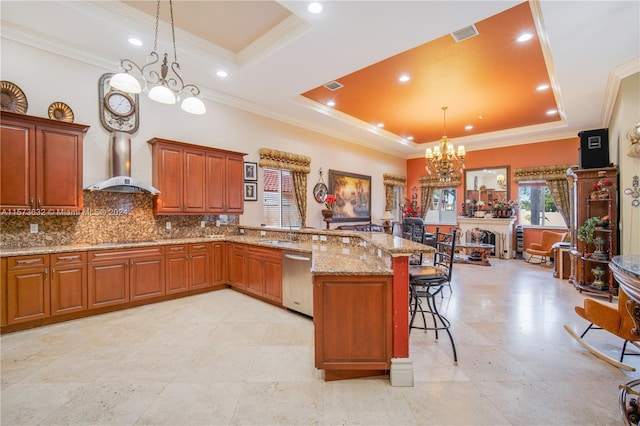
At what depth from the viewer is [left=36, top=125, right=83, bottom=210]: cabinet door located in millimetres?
3338

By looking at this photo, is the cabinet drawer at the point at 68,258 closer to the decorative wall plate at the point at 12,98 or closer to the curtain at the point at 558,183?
the decorative wall plate at the point at 12,98

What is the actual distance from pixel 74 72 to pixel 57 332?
130 inches

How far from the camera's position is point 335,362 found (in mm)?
2246

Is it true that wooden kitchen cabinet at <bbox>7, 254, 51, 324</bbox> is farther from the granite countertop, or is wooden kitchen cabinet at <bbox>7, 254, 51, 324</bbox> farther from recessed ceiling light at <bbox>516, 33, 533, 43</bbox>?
recessed ceiling light at <bbox>516, 33, 533, 43</bbox>

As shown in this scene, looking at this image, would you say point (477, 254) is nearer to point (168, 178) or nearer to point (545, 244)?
point (545, 244)

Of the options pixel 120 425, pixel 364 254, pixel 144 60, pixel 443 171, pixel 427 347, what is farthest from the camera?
pixel 443 171

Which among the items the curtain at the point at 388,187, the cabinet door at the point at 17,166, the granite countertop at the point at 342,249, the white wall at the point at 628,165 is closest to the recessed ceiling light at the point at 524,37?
the white wall at the point at 628,165

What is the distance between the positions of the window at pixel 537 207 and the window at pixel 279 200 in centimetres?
638

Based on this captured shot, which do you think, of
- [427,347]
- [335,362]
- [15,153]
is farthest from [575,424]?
[15,153]

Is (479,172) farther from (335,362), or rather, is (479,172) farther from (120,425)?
(120,425)

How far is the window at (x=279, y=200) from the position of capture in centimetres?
589

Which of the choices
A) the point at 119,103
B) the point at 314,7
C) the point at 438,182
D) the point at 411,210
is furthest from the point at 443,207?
the point at 119,103

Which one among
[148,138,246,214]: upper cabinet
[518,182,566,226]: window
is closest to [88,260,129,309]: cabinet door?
[148,138,246,214]: upper cabinet

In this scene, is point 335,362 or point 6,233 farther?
point 6,233
